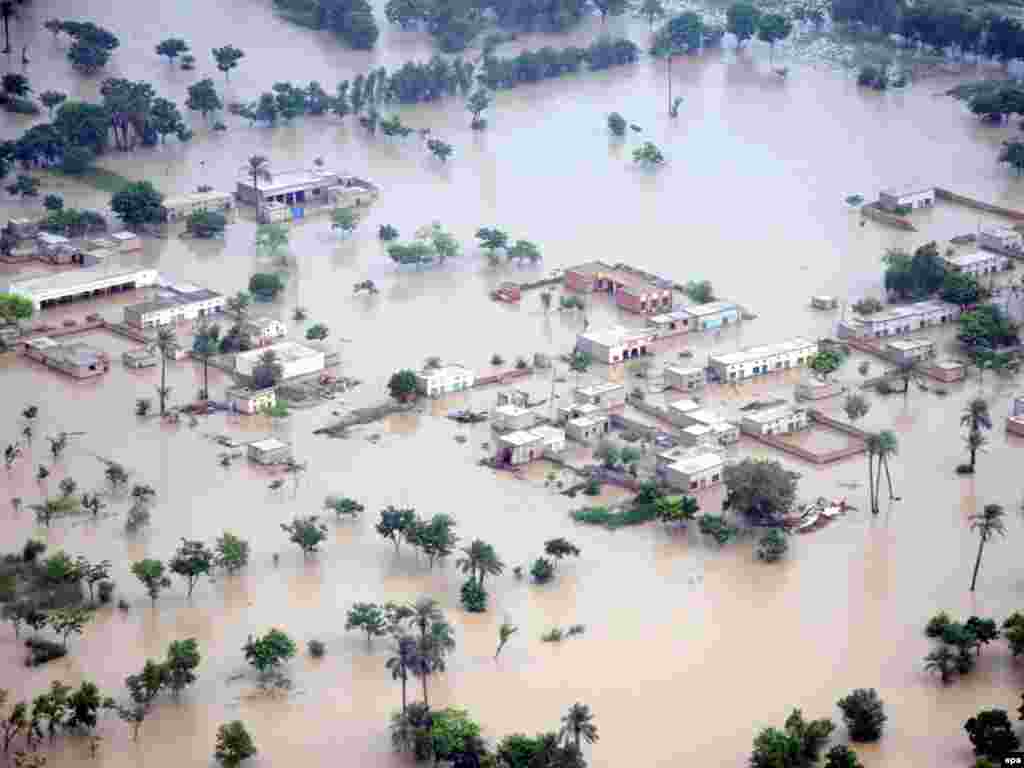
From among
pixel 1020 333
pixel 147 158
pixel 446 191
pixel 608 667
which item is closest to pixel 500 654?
pixel 608 667

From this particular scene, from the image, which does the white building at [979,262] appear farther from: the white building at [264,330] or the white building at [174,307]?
the white building at [174,307]

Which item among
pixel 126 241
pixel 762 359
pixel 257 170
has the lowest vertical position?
pixel 762 359

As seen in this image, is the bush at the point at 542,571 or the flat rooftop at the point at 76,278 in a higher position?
the flat rooftop at the point at 76,278

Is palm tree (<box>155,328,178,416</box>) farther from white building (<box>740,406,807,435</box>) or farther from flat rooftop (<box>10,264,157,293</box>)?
white building (<box>740,406,807,435</box>)

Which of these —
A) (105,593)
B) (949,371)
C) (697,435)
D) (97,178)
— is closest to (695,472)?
(697,435)

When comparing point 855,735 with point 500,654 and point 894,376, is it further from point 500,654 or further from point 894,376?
point 894,376

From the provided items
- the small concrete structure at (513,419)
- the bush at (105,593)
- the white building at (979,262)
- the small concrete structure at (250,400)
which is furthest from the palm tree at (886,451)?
the bush at (105,593)

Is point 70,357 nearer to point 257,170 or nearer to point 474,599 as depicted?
point 257,170
